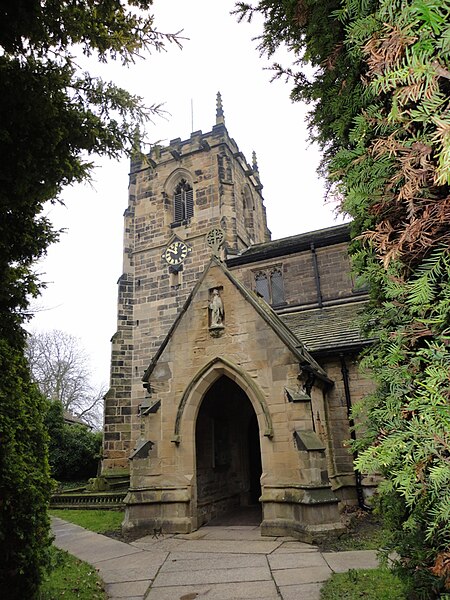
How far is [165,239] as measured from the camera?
23672mm

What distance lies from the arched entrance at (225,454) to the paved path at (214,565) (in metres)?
1.65

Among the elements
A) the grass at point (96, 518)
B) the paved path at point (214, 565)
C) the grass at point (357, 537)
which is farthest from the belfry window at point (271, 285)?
the paved path at point (214, 565)

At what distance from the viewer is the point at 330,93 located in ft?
11.1

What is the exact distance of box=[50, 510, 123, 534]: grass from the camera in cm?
998

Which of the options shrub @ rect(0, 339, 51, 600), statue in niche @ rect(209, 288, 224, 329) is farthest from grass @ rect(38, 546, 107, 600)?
statue in niche @ rect(209, 288, 224, 329)

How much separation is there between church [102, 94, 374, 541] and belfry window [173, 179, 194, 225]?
17.5 feet

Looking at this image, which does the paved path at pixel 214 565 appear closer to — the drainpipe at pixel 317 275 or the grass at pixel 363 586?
the grass at pixel 363 586

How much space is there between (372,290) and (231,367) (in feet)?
20.4

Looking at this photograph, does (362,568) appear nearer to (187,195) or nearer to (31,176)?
(31,176)

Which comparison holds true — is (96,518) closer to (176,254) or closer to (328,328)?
(328,328)

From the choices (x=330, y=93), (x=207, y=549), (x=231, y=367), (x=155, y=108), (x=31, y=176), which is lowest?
(x=207, y=549)

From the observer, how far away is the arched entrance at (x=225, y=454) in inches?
400

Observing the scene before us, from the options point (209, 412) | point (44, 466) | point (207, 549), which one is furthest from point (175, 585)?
point (209, 412)

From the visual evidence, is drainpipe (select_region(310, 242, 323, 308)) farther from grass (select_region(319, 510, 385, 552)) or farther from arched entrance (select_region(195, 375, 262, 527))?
grass (select_region(319, 510, 385, 552))
